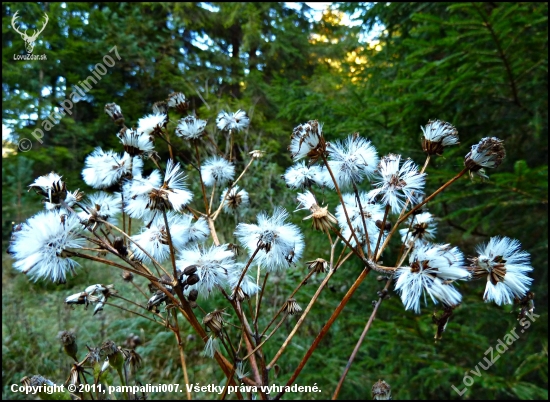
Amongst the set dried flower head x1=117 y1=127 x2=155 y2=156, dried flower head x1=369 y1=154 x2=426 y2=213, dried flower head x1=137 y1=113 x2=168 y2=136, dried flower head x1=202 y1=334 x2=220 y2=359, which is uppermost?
dried flower head x1=137 y1=113 x2=168 y2=136

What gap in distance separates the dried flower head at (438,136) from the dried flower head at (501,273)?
0.17 m

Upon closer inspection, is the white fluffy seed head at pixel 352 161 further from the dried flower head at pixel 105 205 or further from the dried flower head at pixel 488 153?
the dried flower head at pixel 105 205

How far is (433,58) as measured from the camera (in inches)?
125

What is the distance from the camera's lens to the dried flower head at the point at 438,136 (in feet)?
1.94

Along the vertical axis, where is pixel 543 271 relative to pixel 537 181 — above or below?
below

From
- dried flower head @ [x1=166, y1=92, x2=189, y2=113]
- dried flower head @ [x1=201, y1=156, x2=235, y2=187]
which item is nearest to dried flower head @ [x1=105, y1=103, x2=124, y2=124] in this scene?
dried flower head @ [x1=166, y1=92, x2=189, y2=113]

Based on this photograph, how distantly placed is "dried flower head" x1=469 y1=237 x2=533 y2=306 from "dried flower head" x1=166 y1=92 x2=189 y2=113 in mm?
692

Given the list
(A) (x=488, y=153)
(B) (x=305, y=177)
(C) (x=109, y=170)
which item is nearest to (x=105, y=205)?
(C) (x=109, y=170)

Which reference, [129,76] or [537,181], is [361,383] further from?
[129,76]

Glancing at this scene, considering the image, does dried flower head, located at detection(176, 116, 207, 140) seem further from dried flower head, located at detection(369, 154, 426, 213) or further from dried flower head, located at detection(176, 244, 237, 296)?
dried flower head, located at detection(369, 154, 426, 213)

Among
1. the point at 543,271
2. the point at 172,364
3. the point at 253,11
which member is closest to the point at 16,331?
the point at 172,364

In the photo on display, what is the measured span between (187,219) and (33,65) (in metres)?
5.35

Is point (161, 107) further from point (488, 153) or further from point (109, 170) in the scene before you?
point (488, 153)

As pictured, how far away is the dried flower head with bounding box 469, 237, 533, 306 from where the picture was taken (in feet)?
1.72
